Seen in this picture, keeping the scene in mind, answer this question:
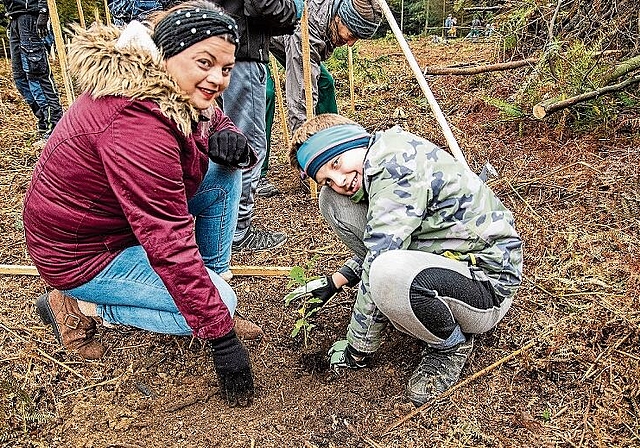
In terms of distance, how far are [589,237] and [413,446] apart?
1650 mm

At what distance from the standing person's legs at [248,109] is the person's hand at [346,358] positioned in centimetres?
127

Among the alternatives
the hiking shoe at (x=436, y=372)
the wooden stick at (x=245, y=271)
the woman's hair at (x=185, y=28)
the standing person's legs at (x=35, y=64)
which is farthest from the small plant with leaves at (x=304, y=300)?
the standing person's legs at (x=35, y=64)

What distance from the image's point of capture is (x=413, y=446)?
2.10 meters

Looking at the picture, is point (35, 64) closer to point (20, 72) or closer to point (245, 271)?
point (20, 72)

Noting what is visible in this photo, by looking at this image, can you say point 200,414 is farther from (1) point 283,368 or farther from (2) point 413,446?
(2) point 413,446

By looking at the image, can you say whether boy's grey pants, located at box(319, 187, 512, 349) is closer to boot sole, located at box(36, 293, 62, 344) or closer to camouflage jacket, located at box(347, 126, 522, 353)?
camouflage jacket, located at box(347, 126, 522, 353)

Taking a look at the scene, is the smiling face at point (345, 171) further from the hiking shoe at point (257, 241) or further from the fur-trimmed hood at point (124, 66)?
the hiking shoe at point (257, 241)

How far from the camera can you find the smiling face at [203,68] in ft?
6.57

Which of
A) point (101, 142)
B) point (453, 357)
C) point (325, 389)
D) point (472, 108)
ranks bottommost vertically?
point (472, 108)

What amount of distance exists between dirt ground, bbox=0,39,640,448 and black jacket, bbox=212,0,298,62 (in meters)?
1.17

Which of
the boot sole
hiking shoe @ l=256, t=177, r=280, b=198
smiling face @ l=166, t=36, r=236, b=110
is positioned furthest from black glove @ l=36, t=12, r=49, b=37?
smiling face @ l=166, t=36, r=236, b=110

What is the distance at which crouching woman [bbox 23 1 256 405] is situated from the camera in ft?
6.32

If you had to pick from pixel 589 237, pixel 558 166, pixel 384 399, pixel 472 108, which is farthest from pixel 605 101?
pixel 384 399

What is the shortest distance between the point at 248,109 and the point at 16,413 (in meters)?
1.87
